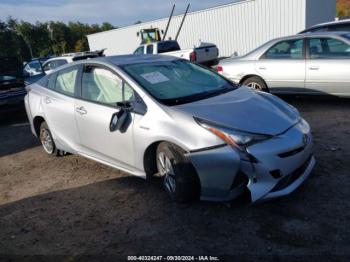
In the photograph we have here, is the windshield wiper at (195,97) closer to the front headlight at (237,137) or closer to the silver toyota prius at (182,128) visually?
the silver toyota prius at (182,128)

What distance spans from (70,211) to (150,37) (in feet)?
78.1

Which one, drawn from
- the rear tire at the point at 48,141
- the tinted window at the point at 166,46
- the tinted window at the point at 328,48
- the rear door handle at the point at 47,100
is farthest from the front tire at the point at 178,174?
the tinted window at the point at 166,46

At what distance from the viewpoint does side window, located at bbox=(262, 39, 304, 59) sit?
729 cm

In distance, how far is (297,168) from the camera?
3.69 metres

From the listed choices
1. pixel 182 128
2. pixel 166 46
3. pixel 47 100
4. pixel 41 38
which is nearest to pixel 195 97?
pixel 182 128

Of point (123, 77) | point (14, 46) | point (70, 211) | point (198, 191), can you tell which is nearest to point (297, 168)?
point (198, 191)

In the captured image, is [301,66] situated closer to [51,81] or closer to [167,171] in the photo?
[167,171]

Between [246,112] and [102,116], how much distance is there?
172 cm

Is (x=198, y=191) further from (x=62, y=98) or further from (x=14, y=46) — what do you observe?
(x=14, y=46)

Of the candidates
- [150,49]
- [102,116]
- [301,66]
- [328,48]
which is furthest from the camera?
[150,49]

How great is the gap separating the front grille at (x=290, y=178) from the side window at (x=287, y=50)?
13.0ft

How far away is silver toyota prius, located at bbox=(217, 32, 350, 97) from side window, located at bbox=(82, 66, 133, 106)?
4.01 metres

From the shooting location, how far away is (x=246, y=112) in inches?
151

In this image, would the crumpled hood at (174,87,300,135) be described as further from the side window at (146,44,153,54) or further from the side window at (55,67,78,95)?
the side window at (146,44,153,54)
